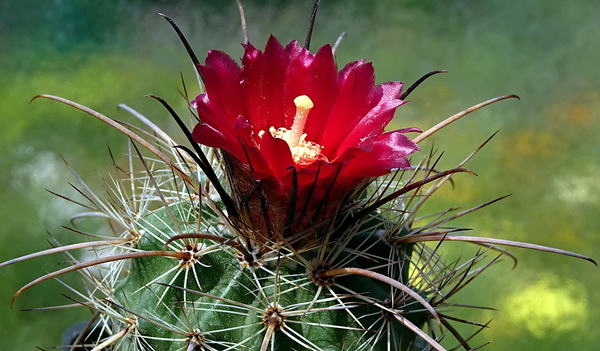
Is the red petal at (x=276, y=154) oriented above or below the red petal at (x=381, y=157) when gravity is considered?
above

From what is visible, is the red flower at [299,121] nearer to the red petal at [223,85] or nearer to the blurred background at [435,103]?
the red petal at [223,85]

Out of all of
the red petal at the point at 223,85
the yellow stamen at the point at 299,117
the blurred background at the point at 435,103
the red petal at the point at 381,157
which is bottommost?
the blurred background at the point at 435,103

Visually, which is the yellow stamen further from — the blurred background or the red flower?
the blurred background

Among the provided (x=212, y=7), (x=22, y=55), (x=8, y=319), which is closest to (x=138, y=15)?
(x=212, y=7)

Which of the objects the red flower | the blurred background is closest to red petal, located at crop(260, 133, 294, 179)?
the red flower

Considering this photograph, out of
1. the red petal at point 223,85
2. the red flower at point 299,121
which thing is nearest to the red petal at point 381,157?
the red flower at point 299,121

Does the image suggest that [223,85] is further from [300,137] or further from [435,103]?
[435,103]

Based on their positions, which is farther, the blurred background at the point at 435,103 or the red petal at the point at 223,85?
the blurred background at the point at 435,103

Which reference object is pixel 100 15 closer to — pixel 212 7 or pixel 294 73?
pixel 212 7
